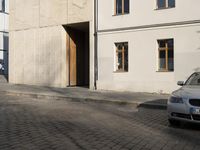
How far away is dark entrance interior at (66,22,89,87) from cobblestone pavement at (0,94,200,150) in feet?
38.3

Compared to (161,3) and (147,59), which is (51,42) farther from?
(161,3)

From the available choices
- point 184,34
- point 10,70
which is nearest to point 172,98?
point 184,34

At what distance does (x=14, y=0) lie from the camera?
24.8 metres

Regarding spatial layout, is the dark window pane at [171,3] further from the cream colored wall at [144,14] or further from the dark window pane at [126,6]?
the dark window pane at [126,6]

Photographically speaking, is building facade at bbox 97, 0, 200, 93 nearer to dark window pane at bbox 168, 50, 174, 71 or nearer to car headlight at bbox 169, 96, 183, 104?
dark window pane at bbox 168, 50, 174, 71

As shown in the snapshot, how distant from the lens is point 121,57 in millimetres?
19859

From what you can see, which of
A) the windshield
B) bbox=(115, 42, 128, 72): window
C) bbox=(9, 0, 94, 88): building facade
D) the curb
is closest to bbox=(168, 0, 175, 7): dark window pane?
bbox=(115, 42, 128, 72): window

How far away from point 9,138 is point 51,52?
623 inches

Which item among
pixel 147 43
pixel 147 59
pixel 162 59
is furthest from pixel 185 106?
pixel 147 43

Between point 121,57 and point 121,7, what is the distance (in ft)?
9.68

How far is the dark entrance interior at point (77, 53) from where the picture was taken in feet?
75.4

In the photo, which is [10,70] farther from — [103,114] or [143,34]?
[103,114]


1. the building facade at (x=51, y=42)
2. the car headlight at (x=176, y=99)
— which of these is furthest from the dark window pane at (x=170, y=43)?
the car headlight at (x=176, y=99)

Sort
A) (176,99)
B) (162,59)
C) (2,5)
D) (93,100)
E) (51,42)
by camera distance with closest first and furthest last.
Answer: (176,99) < (93,100) < (162,59) < (51,42) < (2,5)
